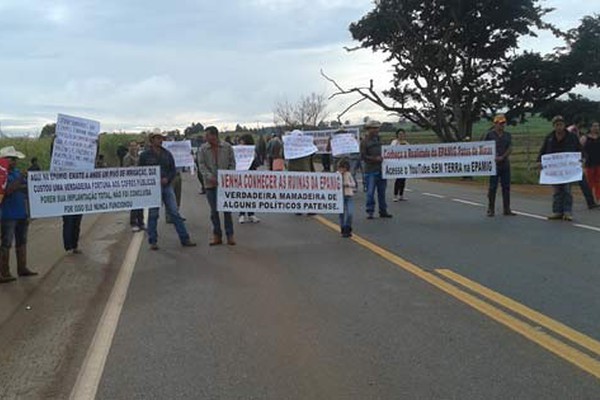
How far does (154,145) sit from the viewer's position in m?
12.2

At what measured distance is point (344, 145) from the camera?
71.6 feet

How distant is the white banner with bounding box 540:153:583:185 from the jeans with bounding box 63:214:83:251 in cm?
865

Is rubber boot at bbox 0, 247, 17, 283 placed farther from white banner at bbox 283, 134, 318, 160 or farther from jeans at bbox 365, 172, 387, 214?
white banner at bbox 283, 134, 318, 160

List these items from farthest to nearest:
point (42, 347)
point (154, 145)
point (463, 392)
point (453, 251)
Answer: point (154, 145) → point (453, 251) → point (42, 347) → point (463, 392)

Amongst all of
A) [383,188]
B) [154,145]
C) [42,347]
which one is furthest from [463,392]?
[383,188]

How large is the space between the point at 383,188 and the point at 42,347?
9.47m

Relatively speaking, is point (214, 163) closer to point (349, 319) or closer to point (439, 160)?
point (349, 319)

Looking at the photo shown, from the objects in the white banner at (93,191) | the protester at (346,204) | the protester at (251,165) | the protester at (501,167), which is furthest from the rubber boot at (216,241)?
the protester at (501,167)

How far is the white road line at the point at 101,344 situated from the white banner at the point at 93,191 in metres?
1.77

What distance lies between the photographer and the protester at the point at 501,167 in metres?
14.3

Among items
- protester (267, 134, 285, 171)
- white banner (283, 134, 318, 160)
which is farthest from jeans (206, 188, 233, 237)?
white banner (283, 134, 318, 160)

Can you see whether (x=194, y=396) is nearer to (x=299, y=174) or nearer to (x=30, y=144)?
(x=299, y=174)

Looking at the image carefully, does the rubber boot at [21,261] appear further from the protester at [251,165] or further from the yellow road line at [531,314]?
the protester at [251,165]

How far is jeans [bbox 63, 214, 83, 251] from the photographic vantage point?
11438mm
